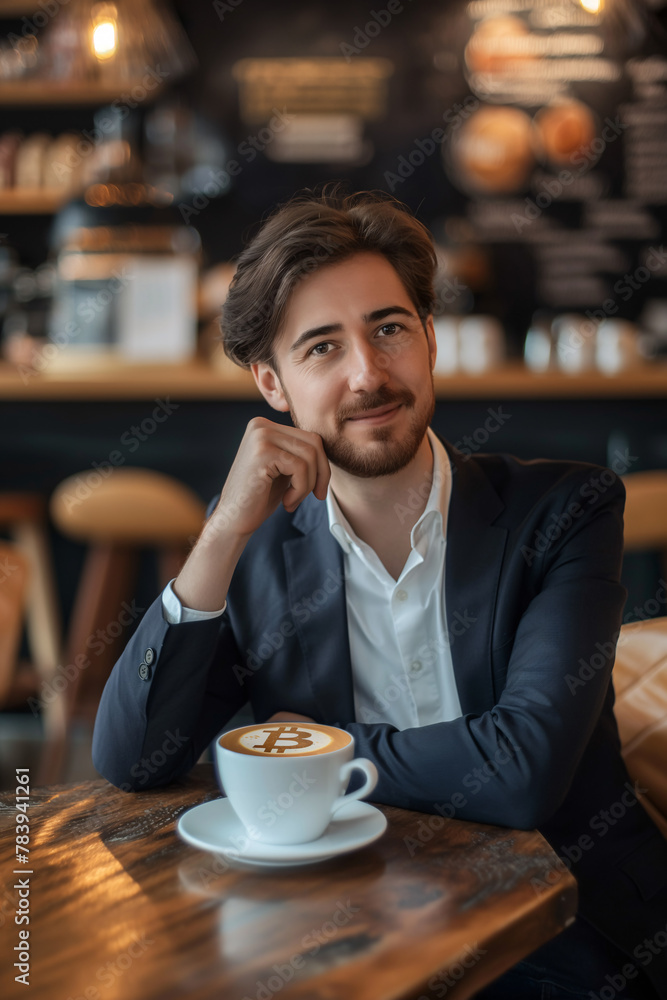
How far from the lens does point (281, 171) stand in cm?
425

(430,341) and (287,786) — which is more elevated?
(430,341)

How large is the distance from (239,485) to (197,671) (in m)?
0.24

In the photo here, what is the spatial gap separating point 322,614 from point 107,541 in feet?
6.22

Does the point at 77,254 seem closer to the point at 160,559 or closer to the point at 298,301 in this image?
the point at 160,559

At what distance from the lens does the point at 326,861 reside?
2.56ft

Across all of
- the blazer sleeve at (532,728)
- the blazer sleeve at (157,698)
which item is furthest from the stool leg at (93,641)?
the blazer sleeve at (532,728)

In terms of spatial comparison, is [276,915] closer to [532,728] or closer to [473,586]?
[532,728]

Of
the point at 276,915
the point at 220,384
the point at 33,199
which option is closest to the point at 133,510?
the point at 220,384

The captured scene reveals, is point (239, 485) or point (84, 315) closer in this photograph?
point (239, 485)

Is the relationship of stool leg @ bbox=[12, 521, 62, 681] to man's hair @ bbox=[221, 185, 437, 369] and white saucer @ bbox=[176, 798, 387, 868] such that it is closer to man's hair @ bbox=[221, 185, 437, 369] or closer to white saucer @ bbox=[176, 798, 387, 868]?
man's hair @ bbox=[221, 185, 437, 369]

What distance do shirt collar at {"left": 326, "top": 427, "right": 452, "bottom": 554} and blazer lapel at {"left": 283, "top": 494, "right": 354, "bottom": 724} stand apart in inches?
0.5

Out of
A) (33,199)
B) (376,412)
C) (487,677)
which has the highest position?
(33,199)

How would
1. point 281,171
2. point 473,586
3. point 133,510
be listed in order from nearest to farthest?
point 473,586
point 133,510
point 281,171

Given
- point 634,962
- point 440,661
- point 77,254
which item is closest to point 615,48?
point 77,254
